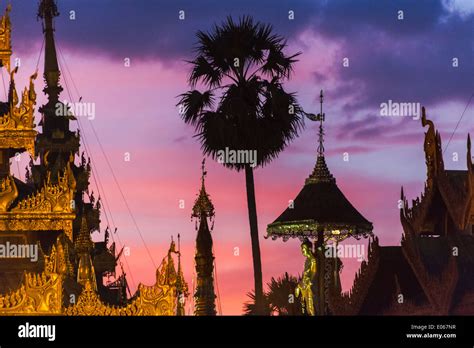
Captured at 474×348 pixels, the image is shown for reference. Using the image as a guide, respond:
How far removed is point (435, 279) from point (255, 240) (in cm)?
803

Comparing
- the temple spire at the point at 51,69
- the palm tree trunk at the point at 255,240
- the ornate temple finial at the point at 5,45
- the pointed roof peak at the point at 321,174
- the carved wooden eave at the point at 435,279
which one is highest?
the temple spire at the point at 51,69

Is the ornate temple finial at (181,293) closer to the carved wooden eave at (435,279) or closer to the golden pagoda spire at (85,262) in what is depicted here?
the golden pagoda spire at (85,262)

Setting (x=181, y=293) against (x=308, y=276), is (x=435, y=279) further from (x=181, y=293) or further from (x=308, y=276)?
(x=181, y=293)

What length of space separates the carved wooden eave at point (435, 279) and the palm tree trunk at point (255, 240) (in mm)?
5824

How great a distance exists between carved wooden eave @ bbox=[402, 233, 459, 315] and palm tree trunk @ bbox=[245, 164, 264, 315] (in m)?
5.82

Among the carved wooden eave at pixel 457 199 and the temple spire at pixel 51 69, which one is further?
the temple spire at pixel 51 69

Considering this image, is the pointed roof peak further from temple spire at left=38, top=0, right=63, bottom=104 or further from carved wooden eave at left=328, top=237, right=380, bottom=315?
temple spire at left=38, top=0, right=63, bottom=104

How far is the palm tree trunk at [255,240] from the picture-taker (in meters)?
56.8

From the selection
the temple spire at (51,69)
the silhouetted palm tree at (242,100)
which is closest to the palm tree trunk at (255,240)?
the silhouetted palm tree at (242,100)

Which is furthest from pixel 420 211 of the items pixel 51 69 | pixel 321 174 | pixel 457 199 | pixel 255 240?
pixel 51 69

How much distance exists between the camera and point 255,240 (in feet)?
189

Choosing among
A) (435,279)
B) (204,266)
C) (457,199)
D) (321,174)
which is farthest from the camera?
(321,174)

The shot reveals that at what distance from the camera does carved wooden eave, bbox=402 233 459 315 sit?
50.4 metres

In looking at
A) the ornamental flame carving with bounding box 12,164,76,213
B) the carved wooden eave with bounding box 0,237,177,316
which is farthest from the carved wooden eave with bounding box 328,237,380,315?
the ornamental flame carving with bounding box 12,164,76,213
